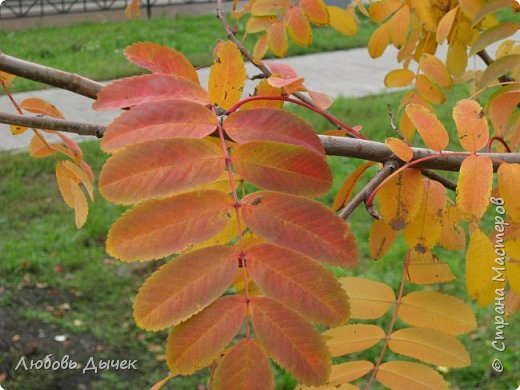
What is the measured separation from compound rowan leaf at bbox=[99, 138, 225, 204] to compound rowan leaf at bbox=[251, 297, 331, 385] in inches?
5.3

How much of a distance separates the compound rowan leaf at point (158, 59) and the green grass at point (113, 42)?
4.92m

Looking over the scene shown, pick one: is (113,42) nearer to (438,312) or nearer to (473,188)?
(438,312)

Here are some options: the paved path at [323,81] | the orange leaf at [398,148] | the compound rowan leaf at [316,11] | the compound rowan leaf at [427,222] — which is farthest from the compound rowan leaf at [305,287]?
the paved path at [323,81]

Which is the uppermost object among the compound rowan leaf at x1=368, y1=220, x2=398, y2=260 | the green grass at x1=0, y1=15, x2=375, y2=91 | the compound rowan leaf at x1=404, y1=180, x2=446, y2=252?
the compound rowan leaf at x1=404, y1=180, x2=446, y2=252

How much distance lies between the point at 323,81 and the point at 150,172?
616cm

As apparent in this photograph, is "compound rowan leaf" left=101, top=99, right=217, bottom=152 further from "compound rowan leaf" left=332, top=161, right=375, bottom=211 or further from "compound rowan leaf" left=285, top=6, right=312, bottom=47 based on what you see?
"compound rowan leaf" left=285, top=6, right=312, bottom=47

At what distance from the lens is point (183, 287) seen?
62 cm

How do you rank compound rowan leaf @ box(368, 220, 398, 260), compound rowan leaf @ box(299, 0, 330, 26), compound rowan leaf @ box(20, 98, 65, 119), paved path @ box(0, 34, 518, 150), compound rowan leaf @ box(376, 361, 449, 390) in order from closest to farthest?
compound rowan leaf @ box(376, 361, 449, 390)
compound rowan leaf @ box(368, 220, 398, 260)
compound rowan leaf @ box(20, 98, 65, 119)
compound rowan leaf @ box(299, 0, 330, 26)
paved path @ box(0, 34, 518, 150)

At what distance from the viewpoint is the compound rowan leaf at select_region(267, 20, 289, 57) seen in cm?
161

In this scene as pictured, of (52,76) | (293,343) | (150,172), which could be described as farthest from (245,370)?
(52,76)

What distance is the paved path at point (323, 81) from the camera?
17.5 feet

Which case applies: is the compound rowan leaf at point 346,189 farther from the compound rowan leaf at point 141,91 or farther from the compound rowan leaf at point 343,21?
the compound rowan leaf at point 343,21

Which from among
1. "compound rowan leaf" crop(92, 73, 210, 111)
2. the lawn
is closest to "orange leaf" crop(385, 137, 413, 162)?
"compound rowan leaf" crop(92, 73, 210, 111)

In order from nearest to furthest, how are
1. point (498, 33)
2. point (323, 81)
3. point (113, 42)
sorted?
point (498, 33) < point (323, 81) < point (113, 42)
